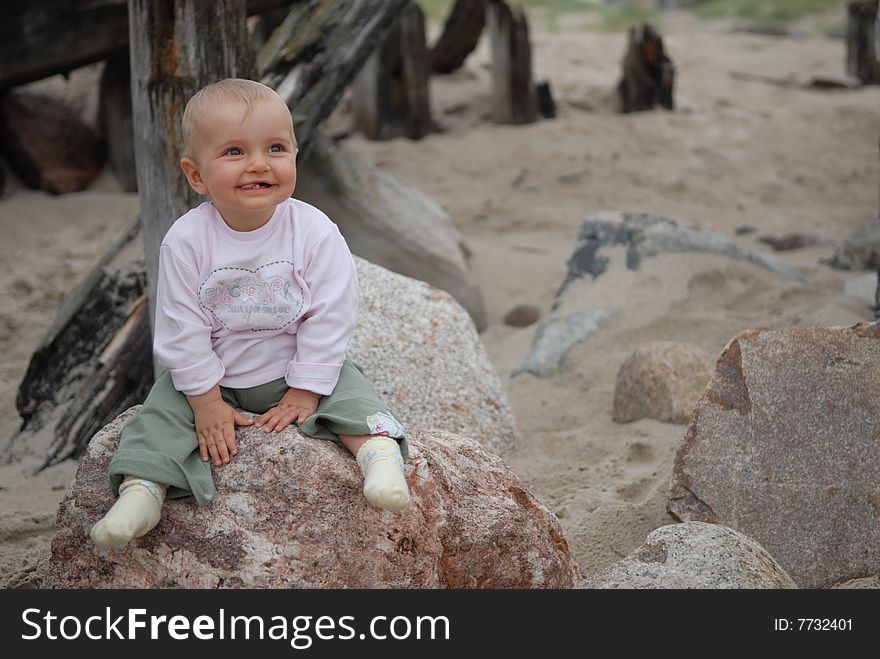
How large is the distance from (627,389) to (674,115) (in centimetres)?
551

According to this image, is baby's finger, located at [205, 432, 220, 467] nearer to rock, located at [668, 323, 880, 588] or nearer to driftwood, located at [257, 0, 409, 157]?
rock, located at [668, 323, 880, 588]

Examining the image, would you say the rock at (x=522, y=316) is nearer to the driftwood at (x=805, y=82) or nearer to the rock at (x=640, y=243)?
the rock at (x=640, y=243)

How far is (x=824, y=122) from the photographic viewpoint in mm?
8852

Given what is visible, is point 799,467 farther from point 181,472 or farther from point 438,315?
point 181,472

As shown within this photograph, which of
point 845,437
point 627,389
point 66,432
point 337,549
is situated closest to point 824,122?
point 627,389

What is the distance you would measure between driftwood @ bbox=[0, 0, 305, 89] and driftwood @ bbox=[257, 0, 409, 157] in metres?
1.74

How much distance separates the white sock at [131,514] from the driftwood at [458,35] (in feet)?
24.4

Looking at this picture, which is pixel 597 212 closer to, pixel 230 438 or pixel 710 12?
pixel 230 438

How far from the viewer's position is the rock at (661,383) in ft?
12.6

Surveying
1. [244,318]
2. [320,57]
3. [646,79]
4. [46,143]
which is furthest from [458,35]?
[244,318]

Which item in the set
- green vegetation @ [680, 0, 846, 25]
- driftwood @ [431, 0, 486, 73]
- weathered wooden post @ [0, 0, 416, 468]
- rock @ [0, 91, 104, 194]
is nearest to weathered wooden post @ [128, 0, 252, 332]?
weathered wooden post @ [0, 0, 416, 468]

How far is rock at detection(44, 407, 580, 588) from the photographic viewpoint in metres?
2.29

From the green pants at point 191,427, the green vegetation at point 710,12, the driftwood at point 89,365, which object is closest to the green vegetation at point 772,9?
the green vegetation at point 710,12
